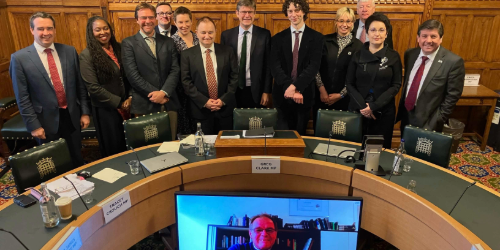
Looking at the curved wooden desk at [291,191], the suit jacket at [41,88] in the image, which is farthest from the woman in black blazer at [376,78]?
the suit jacket at [41,88]

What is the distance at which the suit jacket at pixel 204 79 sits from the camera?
10.2 feet

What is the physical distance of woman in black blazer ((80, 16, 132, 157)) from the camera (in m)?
2.89

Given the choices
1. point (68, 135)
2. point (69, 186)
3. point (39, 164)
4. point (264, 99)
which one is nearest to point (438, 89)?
point (264, 99)

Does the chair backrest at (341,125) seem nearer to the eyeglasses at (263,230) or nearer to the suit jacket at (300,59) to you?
the suit jacket at (300,59)

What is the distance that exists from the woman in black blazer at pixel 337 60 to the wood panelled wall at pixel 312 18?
2.07ft

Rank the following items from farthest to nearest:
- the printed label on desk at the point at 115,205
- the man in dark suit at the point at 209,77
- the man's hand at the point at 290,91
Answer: the man's hand at the point at 290,91 < the man in dark suit at the point at 209,77 < the printed label on desk at the point at 115,205

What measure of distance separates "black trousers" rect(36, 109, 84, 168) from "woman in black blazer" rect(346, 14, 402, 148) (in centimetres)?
247

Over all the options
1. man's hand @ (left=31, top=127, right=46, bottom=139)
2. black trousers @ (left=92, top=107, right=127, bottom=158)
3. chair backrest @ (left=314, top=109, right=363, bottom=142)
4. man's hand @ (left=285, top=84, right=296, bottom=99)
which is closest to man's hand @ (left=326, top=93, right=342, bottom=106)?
man's hand @ (left=285, top=84, right=296, bottom=99)

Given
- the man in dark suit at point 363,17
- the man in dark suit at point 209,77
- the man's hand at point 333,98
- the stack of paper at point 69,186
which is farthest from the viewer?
the man's hand at point 333,98

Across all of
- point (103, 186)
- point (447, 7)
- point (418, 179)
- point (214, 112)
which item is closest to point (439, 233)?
point (418, 179)

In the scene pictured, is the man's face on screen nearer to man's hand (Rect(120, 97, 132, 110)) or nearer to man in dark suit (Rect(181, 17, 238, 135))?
man in dark suit (Rect(181, 17, 238, 135))

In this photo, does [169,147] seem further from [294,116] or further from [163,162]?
[294,116]

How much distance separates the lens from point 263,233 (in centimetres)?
151

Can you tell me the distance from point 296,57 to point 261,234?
2.12m
